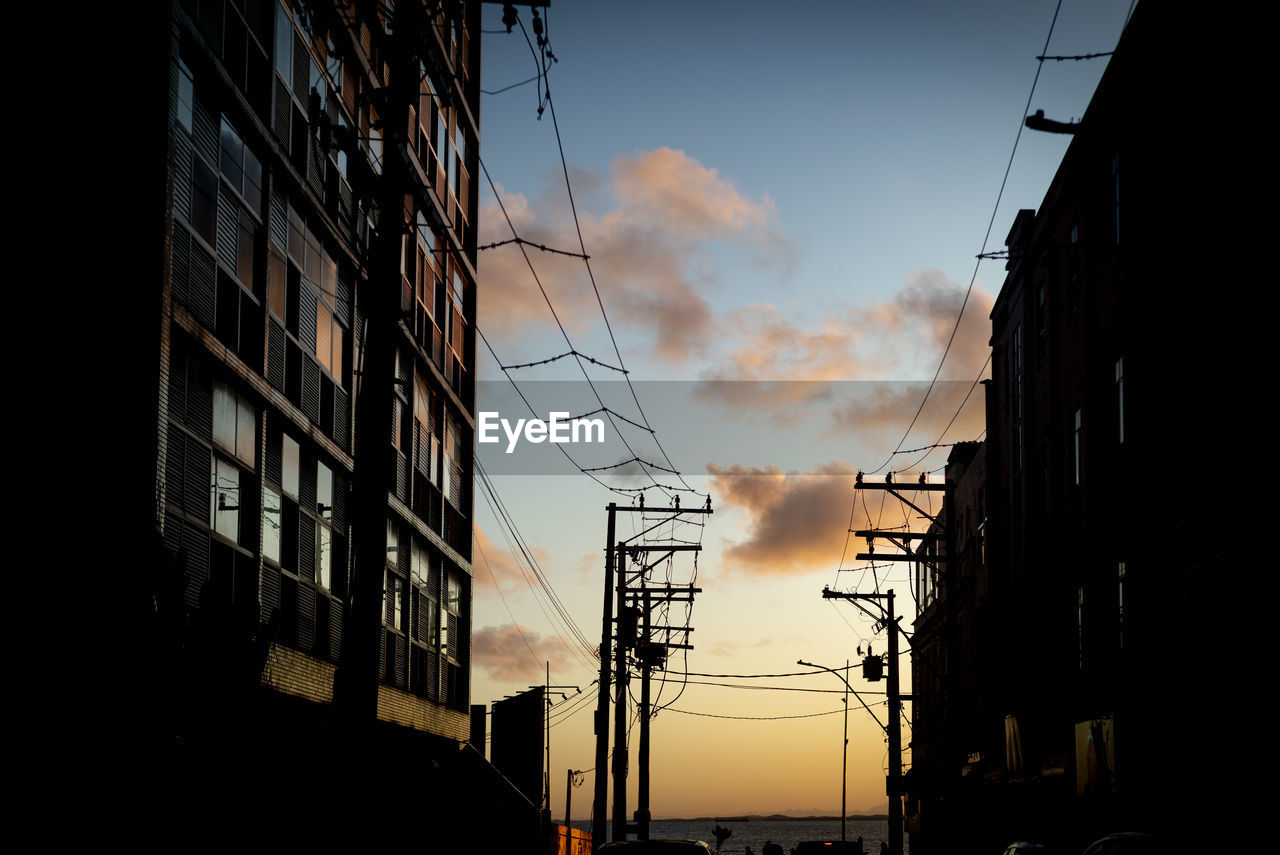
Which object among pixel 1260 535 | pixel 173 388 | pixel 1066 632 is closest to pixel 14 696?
pixel 173 388

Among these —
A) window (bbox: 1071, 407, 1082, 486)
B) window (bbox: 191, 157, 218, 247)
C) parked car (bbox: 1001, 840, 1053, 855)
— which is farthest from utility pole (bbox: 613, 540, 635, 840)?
window (bbox: 191, 157, 218, 247)

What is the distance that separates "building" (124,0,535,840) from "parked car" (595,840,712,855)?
10.7 feet

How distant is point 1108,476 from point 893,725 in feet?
77.6

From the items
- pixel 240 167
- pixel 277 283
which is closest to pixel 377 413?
pixel 240 167

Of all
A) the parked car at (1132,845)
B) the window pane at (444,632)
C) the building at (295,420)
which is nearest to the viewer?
the building at (295,420)

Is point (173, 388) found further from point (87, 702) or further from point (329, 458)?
point (329, 458)

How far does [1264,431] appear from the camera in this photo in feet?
60.1

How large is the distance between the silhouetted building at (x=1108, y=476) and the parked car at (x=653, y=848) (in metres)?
7.99

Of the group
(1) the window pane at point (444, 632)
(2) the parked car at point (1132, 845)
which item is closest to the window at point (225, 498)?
(2) the parked car at point (1132, 845)

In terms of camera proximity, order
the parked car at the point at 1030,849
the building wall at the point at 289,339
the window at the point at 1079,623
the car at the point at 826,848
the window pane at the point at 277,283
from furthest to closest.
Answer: the car at the point at 826,848 < the window at the point at 1079,623 < the parked car at the point at 1030,849 < the window pane at the point at 277,283 < the building wall at the point at 289,339

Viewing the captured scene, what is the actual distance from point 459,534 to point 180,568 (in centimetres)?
2095

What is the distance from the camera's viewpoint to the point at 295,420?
2109cm

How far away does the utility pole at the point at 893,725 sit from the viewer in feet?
155

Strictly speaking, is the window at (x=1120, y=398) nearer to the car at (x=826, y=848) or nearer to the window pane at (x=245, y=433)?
the car at (x=826, y=848)
